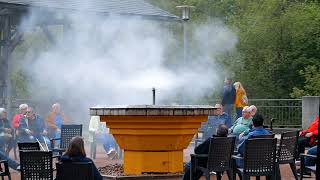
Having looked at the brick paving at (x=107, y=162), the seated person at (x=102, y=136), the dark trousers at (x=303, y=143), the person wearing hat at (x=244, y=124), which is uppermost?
the person wearing hat at (x=244, y=124)

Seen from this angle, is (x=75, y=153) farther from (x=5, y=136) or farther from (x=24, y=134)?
(x=24, y=134)

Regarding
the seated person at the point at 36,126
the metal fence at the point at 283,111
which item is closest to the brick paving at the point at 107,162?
the seated person at the point at 36,126

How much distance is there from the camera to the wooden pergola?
69.8 feet

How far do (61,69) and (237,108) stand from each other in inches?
262

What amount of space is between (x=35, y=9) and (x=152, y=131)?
33.2ft

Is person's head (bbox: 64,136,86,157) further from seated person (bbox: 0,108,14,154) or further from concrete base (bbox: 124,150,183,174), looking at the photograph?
seated person (bbox: 0,108,14,154)

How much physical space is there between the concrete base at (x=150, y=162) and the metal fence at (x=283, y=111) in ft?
41.0

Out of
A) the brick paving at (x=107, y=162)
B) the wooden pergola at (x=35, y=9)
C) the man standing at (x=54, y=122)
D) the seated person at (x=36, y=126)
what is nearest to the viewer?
the brick paving at (x=107, y=162)

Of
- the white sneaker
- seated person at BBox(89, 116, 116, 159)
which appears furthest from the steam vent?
seated person at BBox(89, 116, 116, 159)

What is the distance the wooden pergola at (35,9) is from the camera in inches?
838

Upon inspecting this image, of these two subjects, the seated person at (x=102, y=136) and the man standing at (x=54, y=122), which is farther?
the man standing at (x=54, y=122)

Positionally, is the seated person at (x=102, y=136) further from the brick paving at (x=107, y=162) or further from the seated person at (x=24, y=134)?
the seated person at (x=24, y=134)

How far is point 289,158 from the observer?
11.5m

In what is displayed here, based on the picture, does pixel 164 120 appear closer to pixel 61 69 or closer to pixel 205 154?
pixel 205 154
